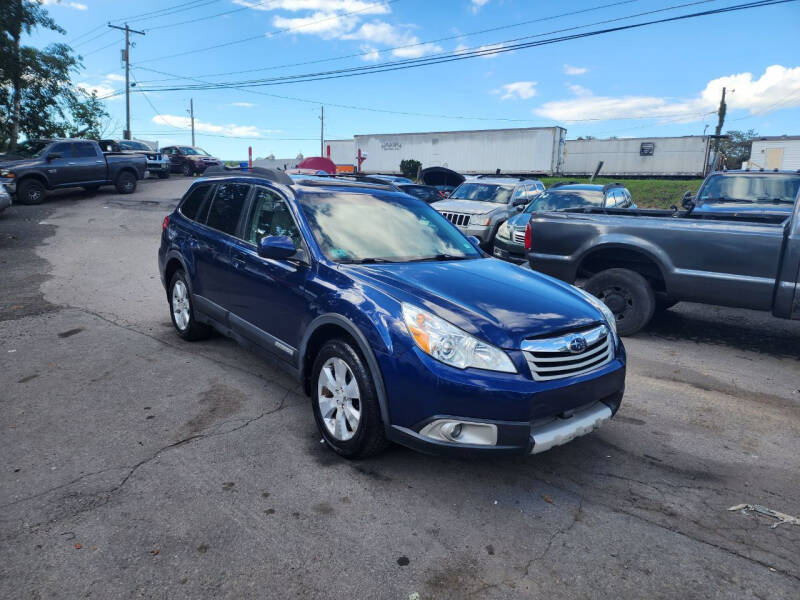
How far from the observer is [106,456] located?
3.46m

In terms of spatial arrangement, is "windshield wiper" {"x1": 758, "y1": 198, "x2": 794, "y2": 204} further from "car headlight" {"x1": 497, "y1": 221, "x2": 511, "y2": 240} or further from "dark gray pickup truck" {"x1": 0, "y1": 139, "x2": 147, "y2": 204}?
"dark gray pickup truck" {"x1": 0, "y1": 139, "x2": 147, "y2": 204}

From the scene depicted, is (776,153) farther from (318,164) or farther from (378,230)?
(378,230)

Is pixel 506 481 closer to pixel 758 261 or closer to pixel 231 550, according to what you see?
pixel 231 550

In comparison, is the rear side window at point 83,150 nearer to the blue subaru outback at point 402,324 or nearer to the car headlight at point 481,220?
the car headlight at point 481,220

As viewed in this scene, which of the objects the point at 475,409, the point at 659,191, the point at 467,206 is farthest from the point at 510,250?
the point at 659,191

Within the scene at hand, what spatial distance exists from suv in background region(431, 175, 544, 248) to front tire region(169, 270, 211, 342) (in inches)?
260

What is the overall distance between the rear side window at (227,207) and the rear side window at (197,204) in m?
0.17

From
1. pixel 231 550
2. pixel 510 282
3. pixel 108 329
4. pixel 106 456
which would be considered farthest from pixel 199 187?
pixel 231 550

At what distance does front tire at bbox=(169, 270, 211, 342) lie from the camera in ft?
18.0

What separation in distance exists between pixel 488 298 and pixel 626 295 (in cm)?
363

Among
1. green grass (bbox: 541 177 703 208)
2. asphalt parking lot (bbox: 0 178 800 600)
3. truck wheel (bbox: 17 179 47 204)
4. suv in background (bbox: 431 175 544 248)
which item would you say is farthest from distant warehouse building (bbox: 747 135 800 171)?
truck wheel (bbox: 17 179 47 204)

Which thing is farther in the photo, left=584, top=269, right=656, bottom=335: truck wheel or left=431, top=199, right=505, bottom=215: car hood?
left=431, top=199, right=505, bottom=215: car hood

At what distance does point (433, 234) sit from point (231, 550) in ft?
9.00

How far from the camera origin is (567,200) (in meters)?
11.1
